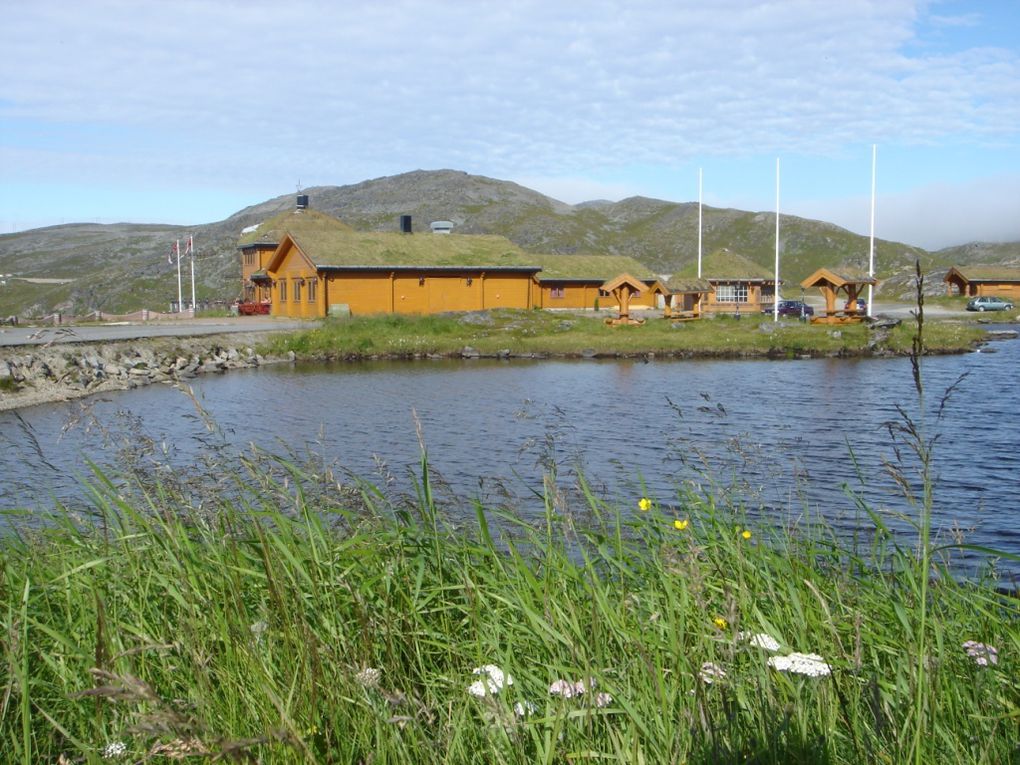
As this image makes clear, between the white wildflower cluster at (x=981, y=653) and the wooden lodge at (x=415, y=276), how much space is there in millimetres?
51537

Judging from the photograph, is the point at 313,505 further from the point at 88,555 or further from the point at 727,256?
the point at 727,256

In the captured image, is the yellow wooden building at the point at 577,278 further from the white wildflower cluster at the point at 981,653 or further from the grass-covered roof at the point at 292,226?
the white wildflower cluster at the point at 981,653

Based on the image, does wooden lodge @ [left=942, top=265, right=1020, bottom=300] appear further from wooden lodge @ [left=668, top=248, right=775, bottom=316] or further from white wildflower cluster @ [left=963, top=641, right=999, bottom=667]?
white wildflower cluster @ [left=963, top=641, right=999, bottom=667]

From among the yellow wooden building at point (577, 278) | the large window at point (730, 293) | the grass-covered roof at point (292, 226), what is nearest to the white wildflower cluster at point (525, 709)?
the yellow wooden building at point (577, 278)

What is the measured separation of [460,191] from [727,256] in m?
129

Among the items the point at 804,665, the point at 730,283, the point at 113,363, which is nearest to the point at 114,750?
the point at 804,665

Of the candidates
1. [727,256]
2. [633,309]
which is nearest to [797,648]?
[633,309]

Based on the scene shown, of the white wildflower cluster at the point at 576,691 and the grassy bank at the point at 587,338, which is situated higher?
the white wildflower cluster at the point at 576,691

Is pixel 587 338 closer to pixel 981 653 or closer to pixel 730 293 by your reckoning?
pixel 730 293

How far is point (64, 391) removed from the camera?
2847 centimetres

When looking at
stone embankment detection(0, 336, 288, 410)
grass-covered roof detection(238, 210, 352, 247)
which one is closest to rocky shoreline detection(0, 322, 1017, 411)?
stone embankment detection(0, 336, 288, 410)

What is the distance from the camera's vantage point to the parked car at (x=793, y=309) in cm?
6796

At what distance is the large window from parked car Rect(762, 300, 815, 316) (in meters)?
2.73

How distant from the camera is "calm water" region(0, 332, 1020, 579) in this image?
9.27 m
